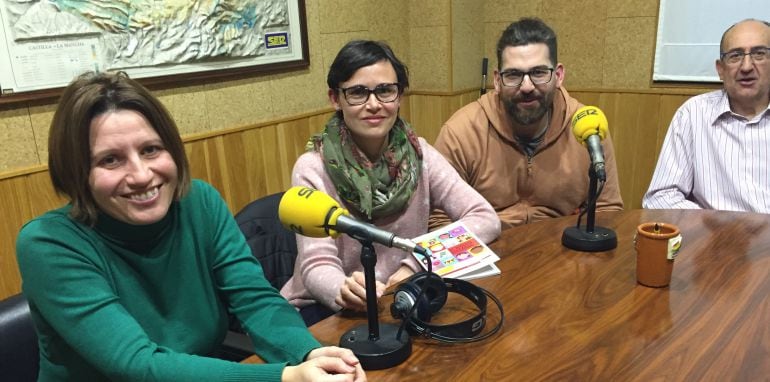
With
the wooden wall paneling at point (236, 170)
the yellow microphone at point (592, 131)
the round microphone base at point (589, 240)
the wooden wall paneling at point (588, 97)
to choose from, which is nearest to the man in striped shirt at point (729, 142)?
the round microphone base at point (589, 240)

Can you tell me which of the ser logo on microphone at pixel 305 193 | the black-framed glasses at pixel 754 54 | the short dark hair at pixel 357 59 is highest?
the short dark hair at pixel 357 59

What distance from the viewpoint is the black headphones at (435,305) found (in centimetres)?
114

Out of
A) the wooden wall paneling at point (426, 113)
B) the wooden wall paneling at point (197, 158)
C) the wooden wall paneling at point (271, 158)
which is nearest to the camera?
the wooden wall paneling at point (197, 158)

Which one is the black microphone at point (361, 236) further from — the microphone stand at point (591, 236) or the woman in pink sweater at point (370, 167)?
the microphone stand at point (591, 236)

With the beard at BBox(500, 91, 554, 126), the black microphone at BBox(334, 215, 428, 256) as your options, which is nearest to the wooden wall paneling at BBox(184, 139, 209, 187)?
the beard at BBox(500, 91, 554, 126)

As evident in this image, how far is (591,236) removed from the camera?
62.4 inches

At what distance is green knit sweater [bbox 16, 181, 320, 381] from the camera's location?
1010mm

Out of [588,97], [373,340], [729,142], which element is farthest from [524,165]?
[588,97]

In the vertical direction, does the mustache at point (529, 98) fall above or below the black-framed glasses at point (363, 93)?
below

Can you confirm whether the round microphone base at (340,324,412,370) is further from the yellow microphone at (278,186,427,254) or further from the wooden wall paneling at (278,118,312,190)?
the wooden wall paneling at (278,118,312,190)

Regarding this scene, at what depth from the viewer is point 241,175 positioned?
3.04 meters

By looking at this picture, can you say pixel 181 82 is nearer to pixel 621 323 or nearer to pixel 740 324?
pixel 621 323

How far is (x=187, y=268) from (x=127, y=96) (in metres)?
0.39

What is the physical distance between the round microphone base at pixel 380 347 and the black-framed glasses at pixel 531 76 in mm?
1301
